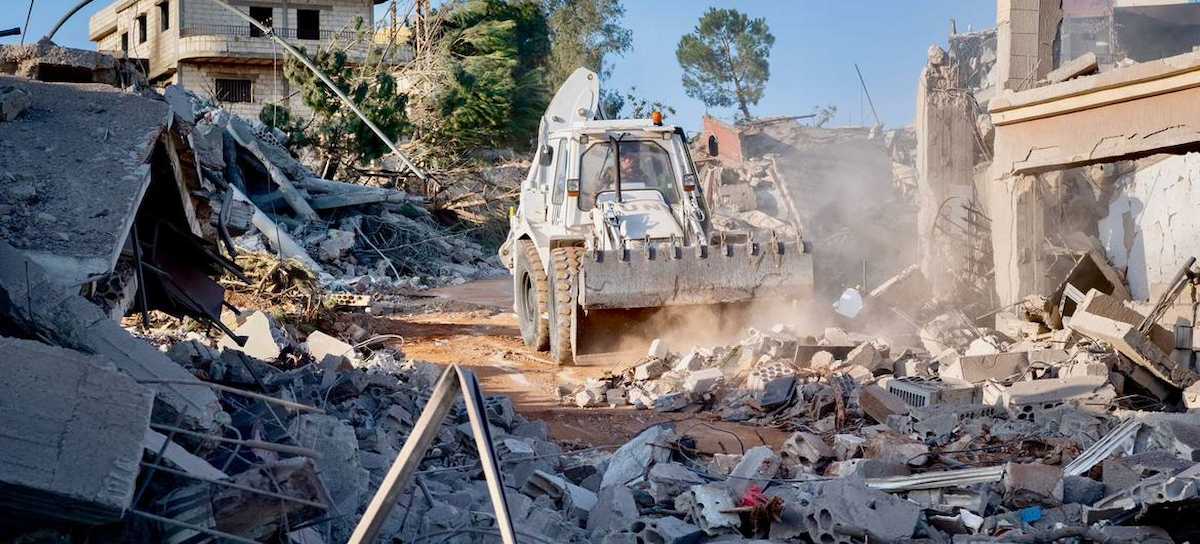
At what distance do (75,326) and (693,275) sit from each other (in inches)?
267

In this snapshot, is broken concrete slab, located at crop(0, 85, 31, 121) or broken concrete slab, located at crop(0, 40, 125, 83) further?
broken concrete slab, located at crop(0, 40, 125, 83)

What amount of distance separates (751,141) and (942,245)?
12.9m

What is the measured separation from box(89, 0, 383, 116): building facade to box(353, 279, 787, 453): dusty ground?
1942cm

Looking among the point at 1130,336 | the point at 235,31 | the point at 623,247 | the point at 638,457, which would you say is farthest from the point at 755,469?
the point at 235,31

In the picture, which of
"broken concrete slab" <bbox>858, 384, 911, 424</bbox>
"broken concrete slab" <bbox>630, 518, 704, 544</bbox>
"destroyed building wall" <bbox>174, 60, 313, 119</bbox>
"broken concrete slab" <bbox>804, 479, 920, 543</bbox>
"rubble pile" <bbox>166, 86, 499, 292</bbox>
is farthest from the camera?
"destroyed building wall" <bbox>174, 60, 313, 119</bbox>

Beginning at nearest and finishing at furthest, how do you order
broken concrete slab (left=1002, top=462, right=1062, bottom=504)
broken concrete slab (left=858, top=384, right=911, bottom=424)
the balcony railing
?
broken concrete slab (left=1002, top=462, right=1062, bottom=504) → broken concrete slab (left=858, top=384, right=911, bottom=424) → the balcony railing

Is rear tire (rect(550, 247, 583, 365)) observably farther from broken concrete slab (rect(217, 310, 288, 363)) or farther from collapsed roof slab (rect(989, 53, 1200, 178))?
collapsed roof slab (rect(989, 53, 1200, 178))

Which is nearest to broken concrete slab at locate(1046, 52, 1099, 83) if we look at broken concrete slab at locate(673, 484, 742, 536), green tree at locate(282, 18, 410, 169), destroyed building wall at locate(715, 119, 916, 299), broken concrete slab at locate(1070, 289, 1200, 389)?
broken concrete slab at locate(1070, 289, 1200, 389)

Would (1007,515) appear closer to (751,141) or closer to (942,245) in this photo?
(942,245)

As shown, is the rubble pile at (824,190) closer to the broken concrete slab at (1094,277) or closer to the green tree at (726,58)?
the broken concrete slab at (1094,277)

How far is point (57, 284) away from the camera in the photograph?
4.80m

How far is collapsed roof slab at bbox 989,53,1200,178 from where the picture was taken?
929 centimetres

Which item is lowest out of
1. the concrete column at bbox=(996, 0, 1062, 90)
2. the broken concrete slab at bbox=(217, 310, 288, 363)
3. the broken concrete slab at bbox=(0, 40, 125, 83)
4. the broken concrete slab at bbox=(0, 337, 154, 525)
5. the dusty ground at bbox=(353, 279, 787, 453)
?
the dusty ground at bbox=(353, 279, 787, 453)

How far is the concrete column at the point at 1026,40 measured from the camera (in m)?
11.5
